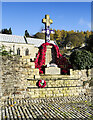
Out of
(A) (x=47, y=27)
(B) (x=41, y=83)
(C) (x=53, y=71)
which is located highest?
(A) (x=47, y=27)

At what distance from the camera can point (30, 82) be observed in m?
10.3

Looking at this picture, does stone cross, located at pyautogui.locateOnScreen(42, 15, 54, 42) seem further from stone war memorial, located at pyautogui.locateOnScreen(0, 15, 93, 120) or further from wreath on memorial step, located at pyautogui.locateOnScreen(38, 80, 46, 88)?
wreath on memorial step, located at pyautogui.locateOnScreen(38, 80, 46, 88)

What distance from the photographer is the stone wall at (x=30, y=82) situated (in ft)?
30.1

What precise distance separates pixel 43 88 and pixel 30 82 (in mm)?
1172

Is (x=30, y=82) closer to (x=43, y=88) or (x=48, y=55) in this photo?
(x=43, y=88)

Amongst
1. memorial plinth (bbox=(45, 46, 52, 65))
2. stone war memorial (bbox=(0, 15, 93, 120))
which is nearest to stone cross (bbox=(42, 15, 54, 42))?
stone war memorial (bbox=(0, 15, 93, 120))

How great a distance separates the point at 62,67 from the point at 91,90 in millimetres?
3466

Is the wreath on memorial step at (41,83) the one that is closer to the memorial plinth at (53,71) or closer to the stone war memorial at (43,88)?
the stone war memorial at (43,88)

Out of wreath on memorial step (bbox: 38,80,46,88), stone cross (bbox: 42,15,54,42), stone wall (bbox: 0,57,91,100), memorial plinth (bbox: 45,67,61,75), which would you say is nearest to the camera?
stone wall (bbox: 0,57,91,100)

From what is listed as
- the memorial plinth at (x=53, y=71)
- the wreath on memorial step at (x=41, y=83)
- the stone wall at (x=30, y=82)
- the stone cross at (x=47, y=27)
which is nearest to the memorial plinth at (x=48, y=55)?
the stone cross at (x=47, y=27)

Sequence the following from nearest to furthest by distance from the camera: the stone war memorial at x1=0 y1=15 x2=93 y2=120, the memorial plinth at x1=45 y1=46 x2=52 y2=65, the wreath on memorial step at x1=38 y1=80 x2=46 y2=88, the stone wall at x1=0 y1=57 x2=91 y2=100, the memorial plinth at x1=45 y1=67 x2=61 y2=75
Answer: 1. the stone war memorial at x1=0 y1=15 x2=93 y2=120
2. the stone wall at x1=0 y1=57 x2=91 y2=100
3. the wreath on memorial step at x1=38 y1=80 x2=46 y2=88
4. the memorial plinth at x1=45 y1=67 x2=61 y2=75
5. the memorial plinth at x1=45 y1=46 x2=52 y2=65

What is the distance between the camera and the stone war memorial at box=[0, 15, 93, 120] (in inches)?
Answer: 269

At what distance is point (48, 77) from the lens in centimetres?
1128

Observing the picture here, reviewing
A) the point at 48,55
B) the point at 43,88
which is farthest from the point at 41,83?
the point at 48,55
